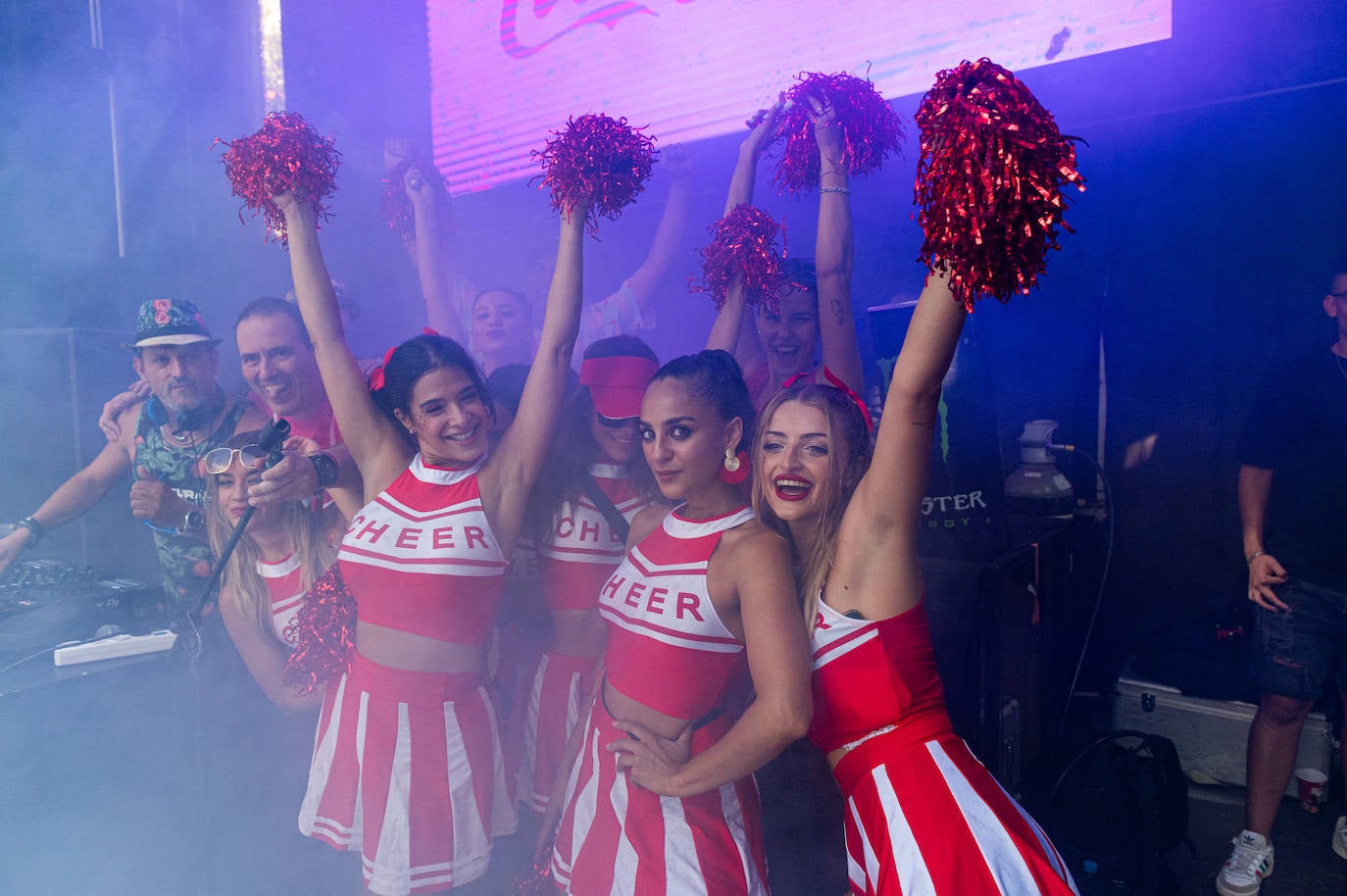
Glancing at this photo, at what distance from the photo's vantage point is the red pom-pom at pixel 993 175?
854mm

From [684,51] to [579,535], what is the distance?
180cm

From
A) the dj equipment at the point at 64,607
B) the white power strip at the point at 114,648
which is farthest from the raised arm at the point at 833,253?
the dj equipment at the point at 64,607

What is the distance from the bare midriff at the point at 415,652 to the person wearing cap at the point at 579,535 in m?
0.29

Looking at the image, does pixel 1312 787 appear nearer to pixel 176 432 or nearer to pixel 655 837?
pixel 655 837

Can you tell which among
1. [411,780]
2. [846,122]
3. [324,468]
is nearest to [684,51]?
[846,122]

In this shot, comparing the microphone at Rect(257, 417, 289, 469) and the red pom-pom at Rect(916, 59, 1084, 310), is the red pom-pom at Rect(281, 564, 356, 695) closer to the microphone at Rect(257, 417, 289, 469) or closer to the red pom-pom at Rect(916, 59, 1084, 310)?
the microphone at Rect(257, 417, 289, 469)

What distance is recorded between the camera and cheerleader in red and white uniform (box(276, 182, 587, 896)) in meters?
1.68

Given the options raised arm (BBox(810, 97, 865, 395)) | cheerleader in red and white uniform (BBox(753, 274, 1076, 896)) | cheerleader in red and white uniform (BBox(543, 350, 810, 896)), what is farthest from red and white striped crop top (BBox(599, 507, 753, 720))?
raised arm (BBox(810, 97, 865, 395))

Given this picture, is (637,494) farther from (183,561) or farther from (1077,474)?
(1077,474)

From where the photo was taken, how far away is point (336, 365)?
1.78 metres

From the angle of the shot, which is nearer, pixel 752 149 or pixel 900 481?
pixel 900 481

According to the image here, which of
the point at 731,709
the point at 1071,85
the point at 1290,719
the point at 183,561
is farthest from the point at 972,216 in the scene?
the point at 183,561

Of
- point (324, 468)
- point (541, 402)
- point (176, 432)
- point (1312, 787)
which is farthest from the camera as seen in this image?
point (1312, 787)

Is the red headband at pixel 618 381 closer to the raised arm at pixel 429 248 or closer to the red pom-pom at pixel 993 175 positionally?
the raised arm at pixel 429 248
